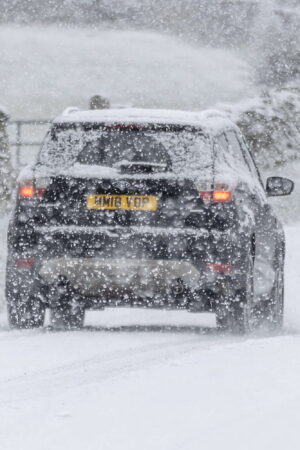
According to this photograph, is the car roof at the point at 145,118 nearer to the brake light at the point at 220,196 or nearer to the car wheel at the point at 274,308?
the brake light at the point at 220,196

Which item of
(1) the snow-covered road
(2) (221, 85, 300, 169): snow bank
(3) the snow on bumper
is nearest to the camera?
(1) the snow-covered road

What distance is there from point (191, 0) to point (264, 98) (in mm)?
15063

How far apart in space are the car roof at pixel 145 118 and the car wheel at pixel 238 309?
1024mm

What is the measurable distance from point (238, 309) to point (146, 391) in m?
2.98

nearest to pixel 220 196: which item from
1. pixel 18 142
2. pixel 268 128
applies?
pixel 268 128

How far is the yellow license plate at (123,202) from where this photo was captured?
891 centimetres

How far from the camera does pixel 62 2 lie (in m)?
40.0

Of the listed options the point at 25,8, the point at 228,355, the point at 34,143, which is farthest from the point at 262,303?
the point at 25,8

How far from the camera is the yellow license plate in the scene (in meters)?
8.91

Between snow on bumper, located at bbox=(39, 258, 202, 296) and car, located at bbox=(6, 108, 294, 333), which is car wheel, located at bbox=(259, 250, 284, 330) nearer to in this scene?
car, located at bbox=(6, 108, 294, 333)

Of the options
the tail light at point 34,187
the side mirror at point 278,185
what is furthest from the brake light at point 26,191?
the side mirror at point 278,185

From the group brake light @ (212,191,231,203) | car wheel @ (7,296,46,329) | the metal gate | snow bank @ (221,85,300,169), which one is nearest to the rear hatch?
brake light @ (212,191,231,203)

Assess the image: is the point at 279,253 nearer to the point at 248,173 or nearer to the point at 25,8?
the point at 248,173

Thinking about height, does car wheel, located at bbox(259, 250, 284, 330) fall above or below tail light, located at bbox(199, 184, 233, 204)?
below
